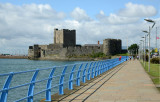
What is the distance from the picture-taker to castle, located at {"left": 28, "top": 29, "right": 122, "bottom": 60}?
86.1m

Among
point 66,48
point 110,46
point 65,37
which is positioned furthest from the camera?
point 65,37

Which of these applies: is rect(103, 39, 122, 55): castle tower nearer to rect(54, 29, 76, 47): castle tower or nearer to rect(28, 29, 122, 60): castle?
rect(28, 29, 122, 60): castle

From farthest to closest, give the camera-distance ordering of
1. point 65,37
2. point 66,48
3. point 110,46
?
point 65,37 < point 66,48 < point 110,46

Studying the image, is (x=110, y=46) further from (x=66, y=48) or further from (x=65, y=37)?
(x=65, y=37)

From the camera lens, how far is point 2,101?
16.8ft

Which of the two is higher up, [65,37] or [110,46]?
[65,37]

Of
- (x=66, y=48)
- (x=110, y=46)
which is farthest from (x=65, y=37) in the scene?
(x=110, y=46)

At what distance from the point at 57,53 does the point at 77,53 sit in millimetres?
8304

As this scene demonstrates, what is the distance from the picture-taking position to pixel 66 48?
94000 mm

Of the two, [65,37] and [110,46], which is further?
[65,37]

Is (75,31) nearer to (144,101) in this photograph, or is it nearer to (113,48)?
(113,48)

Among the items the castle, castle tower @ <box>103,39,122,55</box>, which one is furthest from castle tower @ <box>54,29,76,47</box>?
castle tower @ <box>103,39,122,55</box>

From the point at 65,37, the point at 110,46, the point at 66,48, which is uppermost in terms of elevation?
the point at 65,37

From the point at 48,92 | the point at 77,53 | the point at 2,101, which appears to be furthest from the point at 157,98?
the point at 77,53
